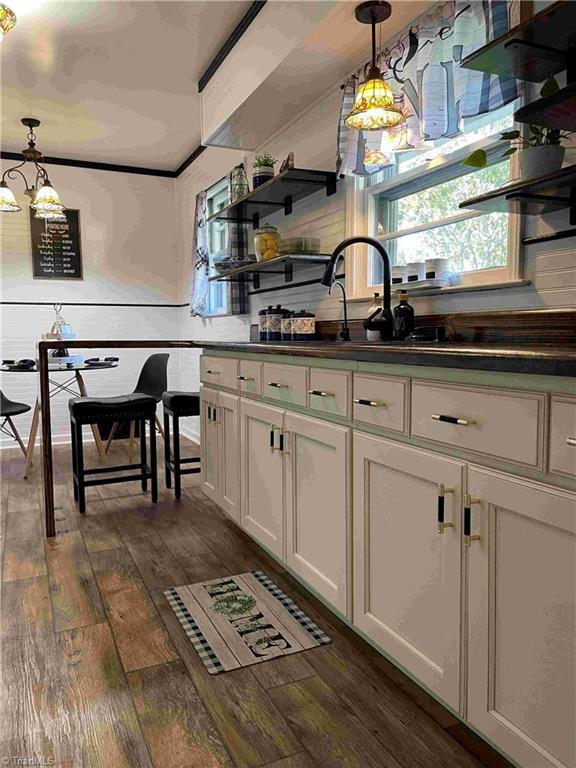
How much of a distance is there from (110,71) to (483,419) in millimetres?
3484

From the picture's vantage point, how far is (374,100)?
2.01 m

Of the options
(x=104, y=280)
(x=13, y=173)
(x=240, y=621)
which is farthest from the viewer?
(x=104, y=280)

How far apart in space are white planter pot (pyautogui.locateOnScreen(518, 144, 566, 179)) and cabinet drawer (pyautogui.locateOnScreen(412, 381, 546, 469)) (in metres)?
0.71

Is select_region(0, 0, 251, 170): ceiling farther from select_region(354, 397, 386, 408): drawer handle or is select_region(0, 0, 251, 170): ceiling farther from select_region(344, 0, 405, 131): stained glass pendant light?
select_region(354, 397, 386, 408): drawer handle

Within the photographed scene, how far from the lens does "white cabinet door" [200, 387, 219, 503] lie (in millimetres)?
2875

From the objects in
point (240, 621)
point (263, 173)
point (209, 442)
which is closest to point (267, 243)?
point (263, 173)

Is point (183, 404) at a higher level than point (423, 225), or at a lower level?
lower

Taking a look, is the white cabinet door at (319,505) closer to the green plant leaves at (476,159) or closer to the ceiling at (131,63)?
the green plant leaves at (476,159)

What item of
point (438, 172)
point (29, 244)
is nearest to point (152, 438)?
point (438, 172)

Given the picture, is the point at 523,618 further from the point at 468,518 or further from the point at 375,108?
the point at 375,108

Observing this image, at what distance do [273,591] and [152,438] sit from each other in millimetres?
1417

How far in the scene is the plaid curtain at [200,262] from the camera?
16.0ft

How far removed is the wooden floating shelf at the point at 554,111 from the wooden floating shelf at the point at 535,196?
0.15 m

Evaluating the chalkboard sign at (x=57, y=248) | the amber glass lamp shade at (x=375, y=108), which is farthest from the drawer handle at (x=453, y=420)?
the chalkboard sign at (x=57, y=248)
